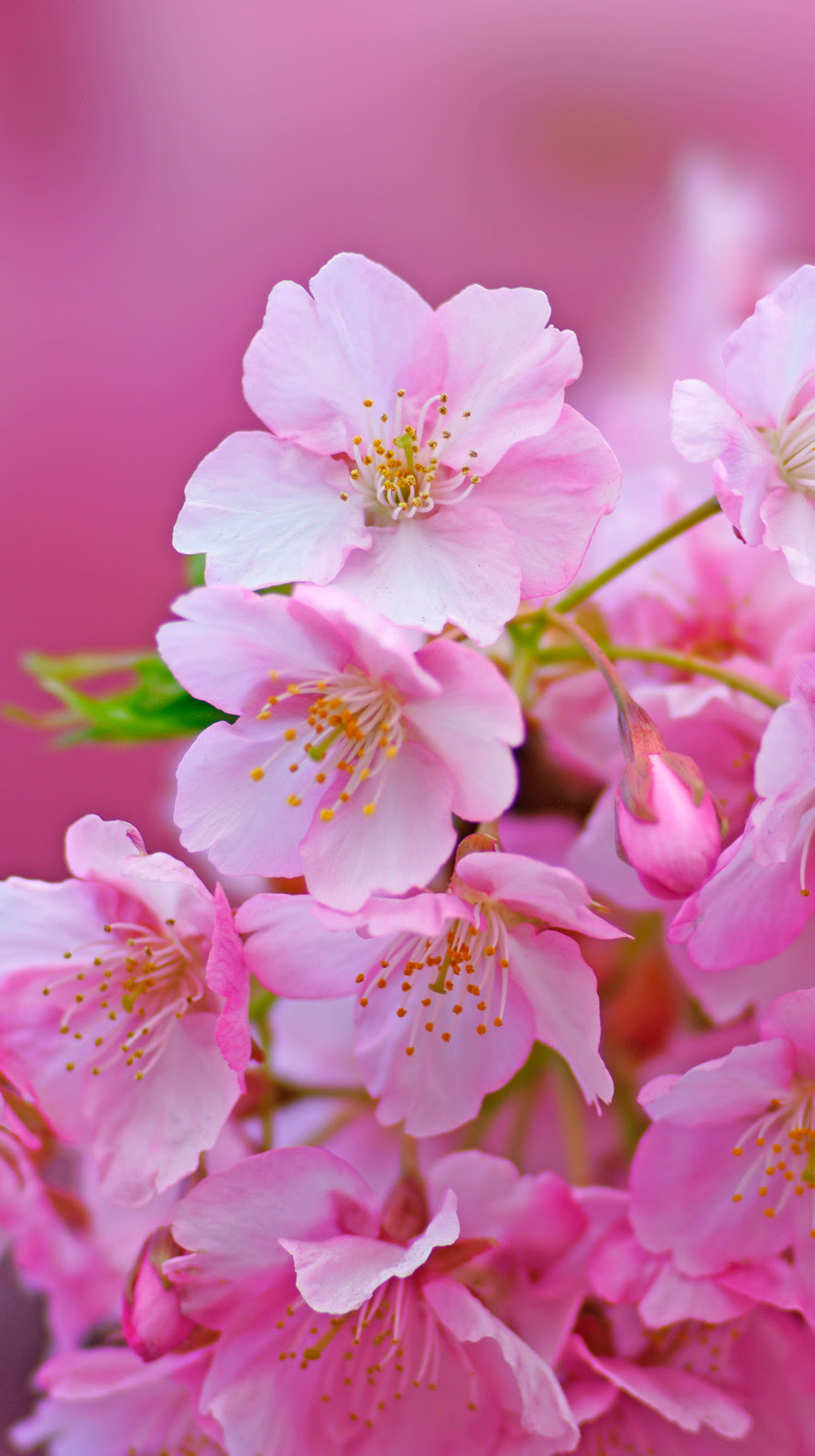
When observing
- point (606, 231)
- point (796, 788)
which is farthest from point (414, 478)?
point (606, 231)

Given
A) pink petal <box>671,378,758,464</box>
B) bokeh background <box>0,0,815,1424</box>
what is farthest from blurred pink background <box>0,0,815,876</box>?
pink petal <box>671,378,758,464</box>

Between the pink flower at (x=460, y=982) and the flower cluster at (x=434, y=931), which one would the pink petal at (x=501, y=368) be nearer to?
the flower cluster at (x=434, y=931)

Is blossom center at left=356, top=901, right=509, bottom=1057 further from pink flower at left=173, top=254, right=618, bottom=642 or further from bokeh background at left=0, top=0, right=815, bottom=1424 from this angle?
bokeh background at left=0, top=0, right=815, bottom=1424

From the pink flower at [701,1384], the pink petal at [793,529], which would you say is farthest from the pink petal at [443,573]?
the pink flower at [701,1384]

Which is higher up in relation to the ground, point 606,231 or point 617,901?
point 606,231

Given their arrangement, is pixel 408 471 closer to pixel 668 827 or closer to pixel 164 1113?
pixel 668 827

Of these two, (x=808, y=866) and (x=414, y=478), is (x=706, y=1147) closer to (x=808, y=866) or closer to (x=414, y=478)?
(x=808, y=866)
